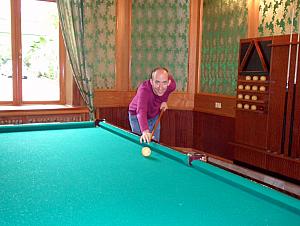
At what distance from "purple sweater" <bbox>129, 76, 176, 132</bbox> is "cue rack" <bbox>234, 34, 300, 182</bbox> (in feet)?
3.83

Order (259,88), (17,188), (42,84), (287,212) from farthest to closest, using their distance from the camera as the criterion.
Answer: (42,84)
(259,88)
(17,188)
(287,212)

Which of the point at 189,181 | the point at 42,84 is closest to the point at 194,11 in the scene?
the point at 42,84

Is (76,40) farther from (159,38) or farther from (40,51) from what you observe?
(159,38)

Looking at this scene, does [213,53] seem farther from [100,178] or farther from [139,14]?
[100,178]

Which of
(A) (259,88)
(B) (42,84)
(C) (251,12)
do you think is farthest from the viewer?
(B) (42,84)

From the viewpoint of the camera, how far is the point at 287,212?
1.25 metres

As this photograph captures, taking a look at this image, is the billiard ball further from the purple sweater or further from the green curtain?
the green curtain

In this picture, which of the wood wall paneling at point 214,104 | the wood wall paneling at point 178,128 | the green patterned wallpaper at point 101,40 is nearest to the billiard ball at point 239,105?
the wood wall paneling at point 214,104

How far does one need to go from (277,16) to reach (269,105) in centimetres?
108

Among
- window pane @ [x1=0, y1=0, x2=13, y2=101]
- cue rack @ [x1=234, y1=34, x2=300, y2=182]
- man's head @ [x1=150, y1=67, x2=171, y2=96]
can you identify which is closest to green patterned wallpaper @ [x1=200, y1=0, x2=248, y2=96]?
cue rack @ [x1=234, y1=34, x2=300, y2=182]

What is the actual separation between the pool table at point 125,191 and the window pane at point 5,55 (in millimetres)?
2688

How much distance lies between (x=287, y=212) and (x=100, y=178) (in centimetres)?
83

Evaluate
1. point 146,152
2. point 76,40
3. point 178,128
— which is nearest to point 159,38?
point 76,40

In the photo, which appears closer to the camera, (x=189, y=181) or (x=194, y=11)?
(x=189, y=181)
